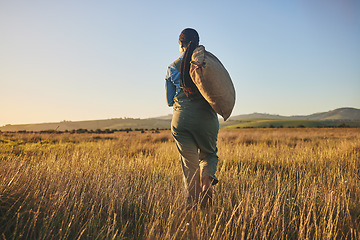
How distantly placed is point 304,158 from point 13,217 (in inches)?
269

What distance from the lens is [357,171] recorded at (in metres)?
5.62

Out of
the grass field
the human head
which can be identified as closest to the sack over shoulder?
the human head

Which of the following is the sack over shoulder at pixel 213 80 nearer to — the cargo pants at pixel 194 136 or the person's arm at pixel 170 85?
the cargo pants at pixel 194 136

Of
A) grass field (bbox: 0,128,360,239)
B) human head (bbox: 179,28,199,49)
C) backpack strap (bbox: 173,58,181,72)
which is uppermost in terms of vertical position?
human head (bbox: 179,28,199,49)

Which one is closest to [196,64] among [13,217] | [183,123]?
[183,123]

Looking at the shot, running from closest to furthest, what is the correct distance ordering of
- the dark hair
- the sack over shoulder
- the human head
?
the sack over shoulder, the dark hair, the human head

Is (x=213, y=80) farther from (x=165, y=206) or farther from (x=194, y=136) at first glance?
(x=165, y=206)

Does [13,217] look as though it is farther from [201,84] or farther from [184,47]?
[184,47]

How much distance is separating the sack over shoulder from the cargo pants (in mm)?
314

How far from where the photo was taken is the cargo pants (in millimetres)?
3154

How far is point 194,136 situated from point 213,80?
0.84m

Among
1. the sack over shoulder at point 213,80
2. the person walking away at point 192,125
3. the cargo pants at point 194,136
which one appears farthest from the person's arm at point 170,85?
the sack over shoulder at point 213,80

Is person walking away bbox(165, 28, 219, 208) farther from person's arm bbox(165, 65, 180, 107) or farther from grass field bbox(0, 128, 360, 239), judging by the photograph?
grass field bbox(0, 128, 360, 239)

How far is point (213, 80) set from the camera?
2.78 meters
